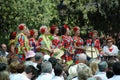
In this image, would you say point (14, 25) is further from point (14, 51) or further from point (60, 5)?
point (14, 51)

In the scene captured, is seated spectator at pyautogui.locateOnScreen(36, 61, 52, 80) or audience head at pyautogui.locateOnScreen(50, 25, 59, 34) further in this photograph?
audience head at pyautogui.locateOnScreen(50, 25, 59, 34)

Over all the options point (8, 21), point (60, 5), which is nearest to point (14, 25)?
point (8, 21)

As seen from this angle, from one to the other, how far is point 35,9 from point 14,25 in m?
1.04

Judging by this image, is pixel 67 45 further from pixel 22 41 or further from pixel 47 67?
pixel 47 67

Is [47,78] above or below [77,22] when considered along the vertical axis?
above

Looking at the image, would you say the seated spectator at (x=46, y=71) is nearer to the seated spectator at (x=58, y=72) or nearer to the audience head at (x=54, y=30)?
the seated spectator at (x=58, y=72)

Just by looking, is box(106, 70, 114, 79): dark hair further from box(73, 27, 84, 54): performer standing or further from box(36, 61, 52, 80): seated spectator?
box(73, 27, 84, 54): performer standing

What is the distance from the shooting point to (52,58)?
9.49 meters

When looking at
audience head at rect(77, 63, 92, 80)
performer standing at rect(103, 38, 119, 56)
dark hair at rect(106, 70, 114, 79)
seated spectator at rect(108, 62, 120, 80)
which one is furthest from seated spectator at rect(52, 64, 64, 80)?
performer standing at rect(103, 38, 119, 56)

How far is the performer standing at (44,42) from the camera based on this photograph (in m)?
12.9

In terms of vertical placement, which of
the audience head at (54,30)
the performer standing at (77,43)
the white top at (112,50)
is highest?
the audience head at (54,30)

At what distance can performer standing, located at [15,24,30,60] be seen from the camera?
12.3m

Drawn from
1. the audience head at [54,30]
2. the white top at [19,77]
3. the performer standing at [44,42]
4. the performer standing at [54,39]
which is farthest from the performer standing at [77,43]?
the white top at [19,77]

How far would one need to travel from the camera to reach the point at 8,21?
1786cm
